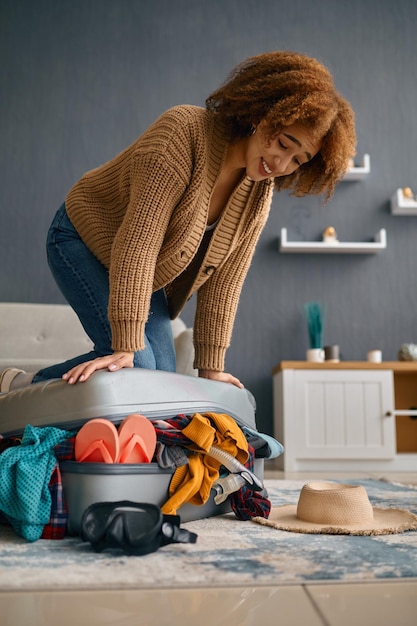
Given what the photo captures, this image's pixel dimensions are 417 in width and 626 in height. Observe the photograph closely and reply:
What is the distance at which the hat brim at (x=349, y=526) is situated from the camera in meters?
1.05

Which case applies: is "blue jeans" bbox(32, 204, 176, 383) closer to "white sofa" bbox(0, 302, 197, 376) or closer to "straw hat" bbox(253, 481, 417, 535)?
"straw hat" bbox(253, 481, 417, 535)

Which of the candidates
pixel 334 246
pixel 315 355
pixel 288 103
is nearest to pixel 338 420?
pixel 315 355

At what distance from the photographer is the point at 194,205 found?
130cm

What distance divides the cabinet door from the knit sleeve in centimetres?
196

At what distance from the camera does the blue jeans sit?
142cm

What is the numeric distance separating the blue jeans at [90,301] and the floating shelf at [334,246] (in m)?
2.01

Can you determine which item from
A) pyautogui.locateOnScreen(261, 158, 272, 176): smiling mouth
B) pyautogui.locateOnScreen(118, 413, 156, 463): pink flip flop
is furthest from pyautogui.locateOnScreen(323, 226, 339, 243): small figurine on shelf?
pyautogui.locateOnScreen(118, 413, 156, 463): pink flip flop

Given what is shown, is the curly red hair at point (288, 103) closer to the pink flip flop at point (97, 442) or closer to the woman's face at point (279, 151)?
the woman's face at point (279, 151)

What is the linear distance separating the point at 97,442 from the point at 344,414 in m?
2.22

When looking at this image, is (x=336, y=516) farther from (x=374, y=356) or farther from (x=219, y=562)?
(x=374, y=356)

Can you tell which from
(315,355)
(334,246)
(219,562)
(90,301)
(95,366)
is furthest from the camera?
(334,246)

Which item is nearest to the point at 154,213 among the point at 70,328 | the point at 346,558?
the point at 346,558

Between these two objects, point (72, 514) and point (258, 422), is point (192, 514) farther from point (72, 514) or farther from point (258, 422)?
point (258, 422)

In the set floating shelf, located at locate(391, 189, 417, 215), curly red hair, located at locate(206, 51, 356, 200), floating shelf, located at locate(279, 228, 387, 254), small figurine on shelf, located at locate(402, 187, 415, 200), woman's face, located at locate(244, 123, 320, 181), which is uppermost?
small figurine on shelf, located at locate(402, 187, 415, 200)
